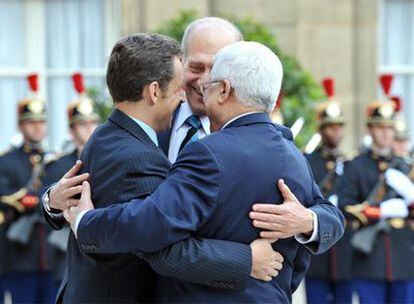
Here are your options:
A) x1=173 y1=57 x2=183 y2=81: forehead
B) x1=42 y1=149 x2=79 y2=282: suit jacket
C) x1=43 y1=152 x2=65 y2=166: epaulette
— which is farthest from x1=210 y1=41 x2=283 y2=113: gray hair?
x1=43 y1=152 x2=65 y2=166: epaulette

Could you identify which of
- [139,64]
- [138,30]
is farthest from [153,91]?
[138,30]

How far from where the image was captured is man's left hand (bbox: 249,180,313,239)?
3.36 m

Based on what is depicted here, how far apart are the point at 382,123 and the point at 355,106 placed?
10.9 ft

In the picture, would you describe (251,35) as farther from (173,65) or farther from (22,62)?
(173,65)

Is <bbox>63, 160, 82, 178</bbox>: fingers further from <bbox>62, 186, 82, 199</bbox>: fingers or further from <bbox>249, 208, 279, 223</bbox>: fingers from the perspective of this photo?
<bbox>249, 208, 279, 223</bbox>: fingers

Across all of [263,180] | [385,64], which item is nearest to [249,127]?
[263,180]

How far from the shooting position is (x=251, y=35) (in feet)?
35.0

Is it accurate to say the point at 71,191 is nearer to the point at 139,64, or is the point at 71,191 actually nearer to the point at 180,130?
the point at 139,64

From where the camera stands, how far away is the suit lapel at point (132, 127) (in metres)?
3.52

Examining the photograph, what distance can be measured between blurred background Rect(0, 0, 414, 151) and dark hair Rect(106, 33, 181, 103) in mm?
7619

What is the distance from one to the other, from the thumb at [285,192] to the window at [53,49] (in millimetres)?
8429

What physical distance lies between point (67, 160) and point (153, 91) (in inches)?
206

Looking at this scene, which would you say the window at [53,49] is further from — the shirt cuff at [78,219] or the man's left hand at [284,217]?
the man's left hand at [284,217]

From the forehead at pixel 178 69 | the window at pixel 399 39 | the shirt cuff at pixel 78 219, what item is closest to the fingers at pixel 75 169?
the shirt cuff at pixel 78 219
